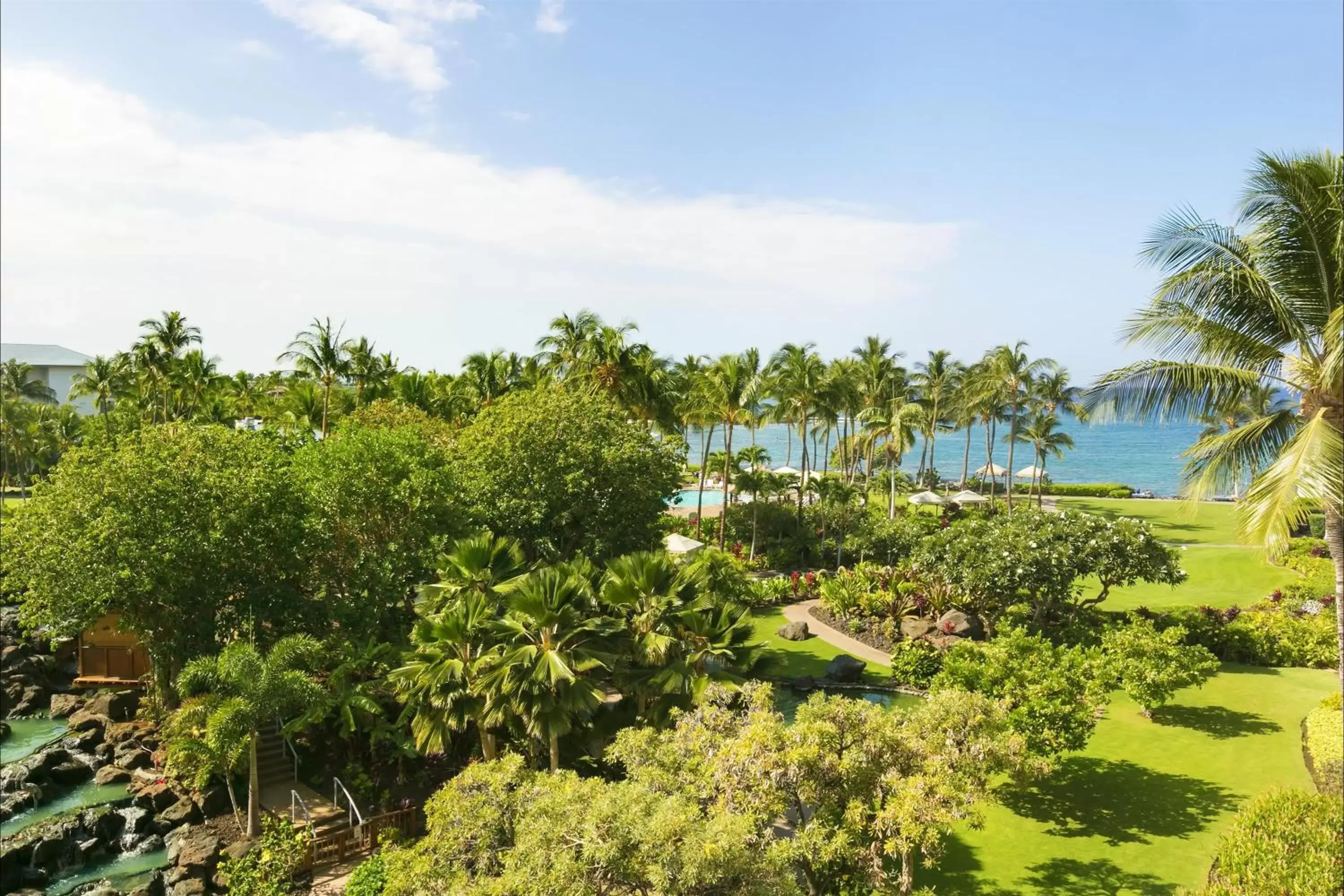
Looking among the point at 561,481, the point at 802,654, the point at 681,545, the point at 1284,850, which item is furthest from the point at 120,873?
the point at 1284,850

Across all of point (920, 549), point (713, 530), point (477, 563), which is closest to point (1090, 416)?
point (477, 563)

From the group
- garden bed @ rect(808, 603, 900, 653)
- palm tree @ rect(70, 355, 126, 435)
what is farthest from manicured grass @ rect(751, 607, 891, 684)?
palm tree @ rect(70, 355, 126, 435)

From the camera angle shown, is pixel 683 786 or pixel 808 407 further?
pixel 808 407

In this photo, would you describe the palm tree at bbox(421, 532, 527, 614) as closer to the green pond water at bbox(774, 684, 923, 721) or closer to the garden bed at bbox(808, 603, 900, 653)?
the green pond water at bbox(774, 684, 923, 721)

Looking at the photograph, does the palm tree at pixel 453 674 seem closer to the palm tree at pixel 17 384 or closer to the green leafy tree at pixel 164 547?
the green leafy tree at pixel 164 547

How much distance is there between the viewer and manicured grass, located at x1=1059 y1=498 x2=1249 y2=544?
146 feet

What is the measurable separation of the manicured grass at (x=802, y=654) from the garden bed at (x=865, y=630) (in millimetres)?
1159

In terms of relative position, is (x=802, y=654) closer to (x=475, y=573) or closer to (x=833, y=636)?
(x=833, y=636)

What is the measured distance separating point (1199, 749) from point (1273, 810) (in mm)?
5518

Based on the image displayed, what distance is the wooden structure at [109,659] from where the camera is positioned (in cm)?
2566

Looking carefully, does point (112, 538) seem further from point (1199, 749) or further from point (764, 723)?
point (1199, 749)

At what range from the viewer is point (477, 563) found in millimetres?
17234

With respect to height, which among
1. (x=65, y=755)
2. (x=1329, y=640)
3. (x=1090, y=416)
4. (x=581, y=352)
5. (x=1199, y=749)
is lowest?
(x=65, y=755)

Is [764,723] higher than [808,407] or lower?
lower
